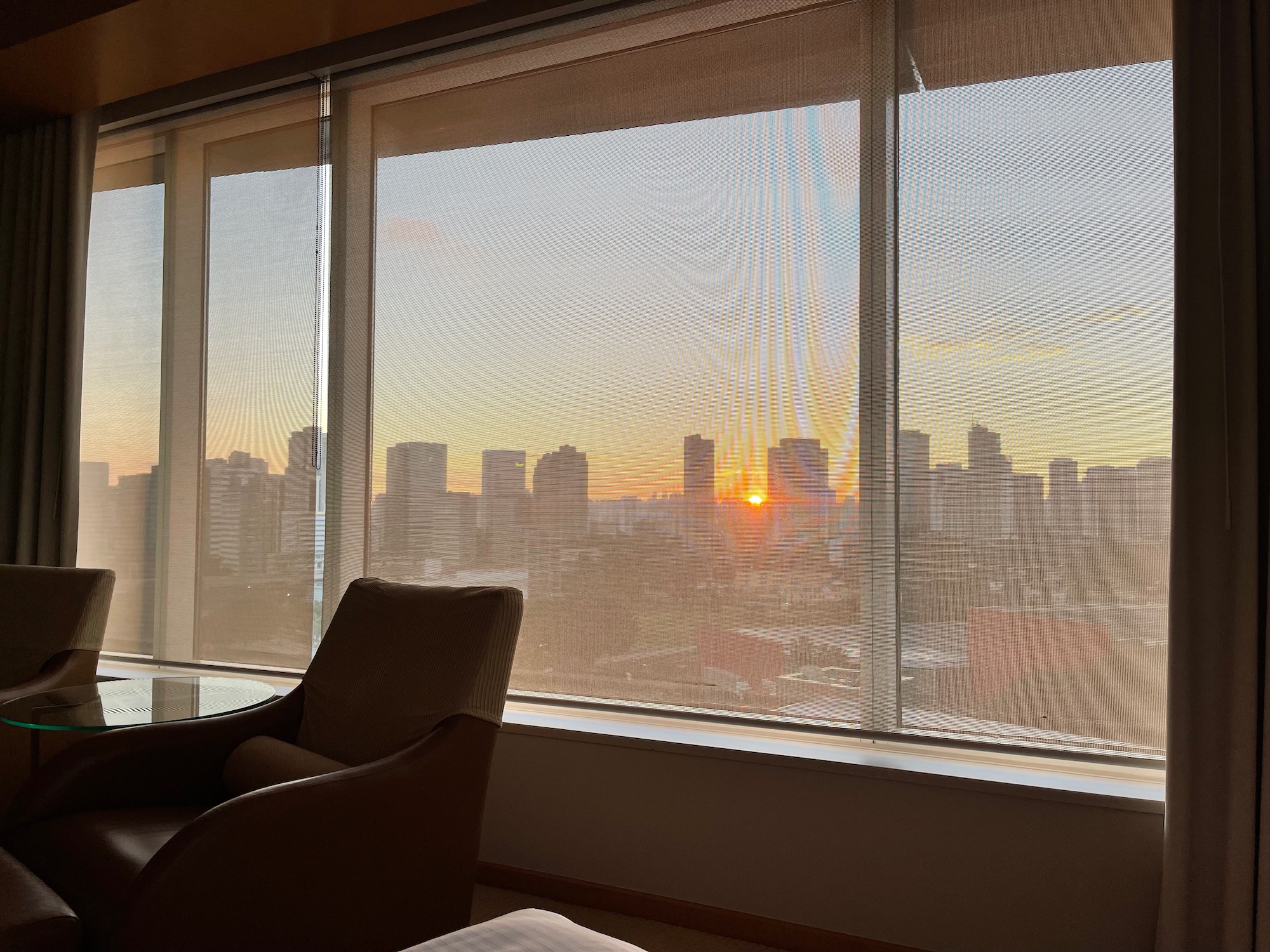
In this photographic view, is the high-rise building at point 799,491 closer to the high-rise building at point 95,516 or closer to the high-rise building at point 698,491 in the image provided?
the high-rise building at point 698,491

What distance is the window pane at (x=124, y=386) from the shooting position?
3852mm

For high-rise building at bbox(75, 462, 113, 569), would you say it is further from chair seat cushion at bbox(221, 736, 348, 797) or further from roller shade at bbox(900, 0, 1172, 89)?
roller shade at bbox(900, 0, 1172, 89)

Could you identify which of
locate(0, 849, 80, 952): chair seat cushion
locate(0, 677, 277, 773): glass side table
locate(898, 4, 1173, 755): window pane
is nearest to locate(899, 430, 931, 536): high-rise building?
locate(898, 4, 1173, 755): window pane

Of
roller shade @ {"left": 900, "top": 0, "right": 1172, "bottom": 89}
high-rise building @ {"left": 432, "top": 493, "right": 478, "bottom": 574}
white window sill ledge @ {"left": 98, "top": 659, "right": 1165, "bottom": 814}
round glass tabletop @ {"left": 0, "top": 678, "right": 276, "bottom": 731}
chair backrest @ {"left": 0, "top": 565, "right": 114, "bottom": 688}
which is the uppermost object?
roller shade @ {"left": 900, "top": 0, "right": 1172, "bottom": 89}

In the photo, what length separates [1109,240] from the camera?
2.35 metres

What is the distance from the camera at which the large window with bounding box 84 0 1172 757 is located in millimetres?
2367

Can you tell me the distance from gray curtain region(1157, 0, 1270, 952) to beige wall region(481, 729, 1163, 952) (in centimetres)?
13

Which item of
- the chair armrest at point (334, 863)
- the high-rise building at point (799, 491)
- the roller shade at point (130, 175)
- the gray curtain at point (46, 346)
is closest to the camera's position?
the chair armrest at point (334, 863)

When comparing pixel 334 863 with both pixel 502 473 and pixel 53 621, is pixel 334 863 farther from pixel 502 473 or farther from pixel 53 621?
pixel 53 621

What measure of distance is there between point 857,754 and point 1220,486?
109cm

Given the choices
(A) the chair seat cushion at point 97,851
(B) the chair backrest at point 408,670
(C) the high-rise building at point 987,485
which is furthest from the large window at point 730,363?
(A) the chair seat cushion at point 97,851

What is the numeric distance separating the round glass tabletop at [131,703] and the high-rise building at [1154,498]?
2.28 m

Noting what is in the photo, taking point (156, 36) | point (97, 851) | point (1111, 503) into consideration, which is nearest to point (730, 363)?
point (1111, 503)

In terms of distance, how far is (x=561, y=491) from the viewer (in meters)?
3.00
